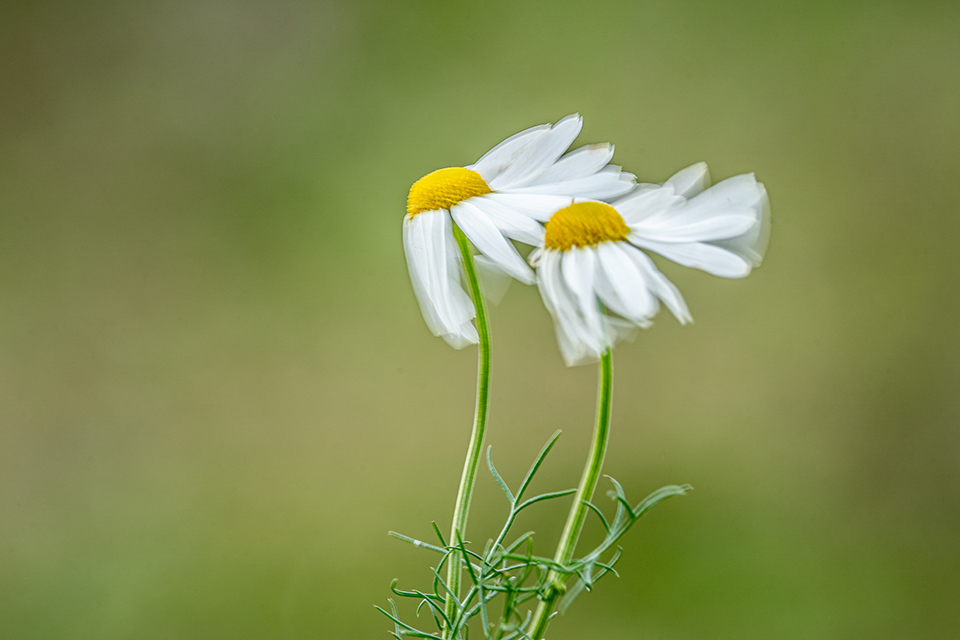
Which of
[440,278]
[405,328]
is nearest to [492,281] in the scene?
[440,278]

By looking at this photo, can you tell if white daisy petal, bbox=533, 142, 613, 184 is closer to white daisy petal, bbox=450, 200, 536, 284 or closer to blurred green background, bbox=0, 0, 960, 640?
white daisy petal, bbox=450, 200, 536, 284

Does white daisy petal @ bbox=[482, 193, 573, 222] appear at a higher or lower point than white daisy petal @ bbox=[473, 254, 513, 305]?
higher

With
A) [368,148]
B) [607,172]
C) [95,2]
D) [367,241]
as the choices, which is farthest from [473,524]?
[95,2]

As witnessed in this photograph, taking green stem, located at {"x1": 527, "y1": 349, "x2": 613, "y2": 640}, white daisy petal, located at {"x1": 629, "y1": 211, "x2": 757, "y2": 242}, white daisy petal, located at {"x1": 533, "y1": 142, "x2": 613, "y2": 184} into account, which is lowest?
green stem, located at {"x1": 527, "y1": 349, "x2": 613, "y2": 640}

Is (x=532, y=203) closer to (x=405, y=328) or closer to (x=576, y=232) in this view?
(x=576, y=232)

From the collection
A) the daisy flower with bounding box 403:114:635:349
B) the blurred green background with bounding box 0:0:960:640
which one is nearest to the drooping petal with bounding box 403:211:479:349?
the daisy flower with bounding box 403:114:635:349

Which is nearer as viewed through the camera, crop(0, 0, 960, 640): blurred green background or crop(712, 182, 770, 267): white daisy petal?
crop(712, 182, 770, 267): white daisy petal

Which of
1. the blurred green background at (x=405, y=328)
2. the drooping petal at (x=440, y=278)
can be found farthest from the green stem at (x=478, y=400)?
the blurred green background at (x=405, y=328)

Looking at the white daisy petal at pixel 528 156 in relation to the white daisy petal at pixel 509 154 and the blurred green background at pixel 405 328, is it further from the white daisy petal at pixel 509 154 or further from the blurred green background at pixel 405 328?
the blurred green background at pixel 405 328
